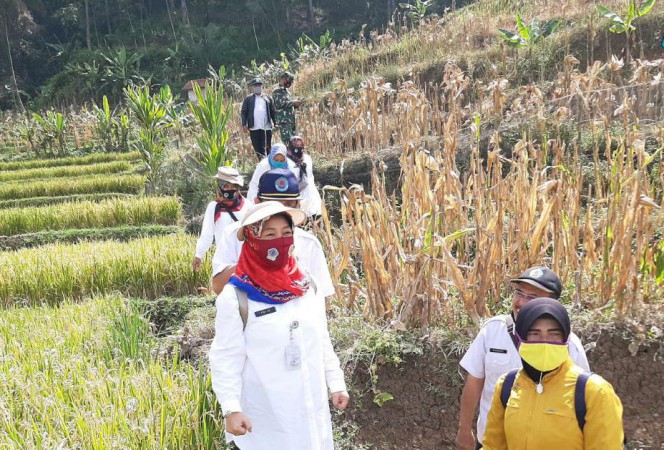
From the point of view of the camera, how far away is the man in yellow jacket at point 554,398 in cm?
162

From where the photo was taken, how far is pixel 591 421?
64.0 inches

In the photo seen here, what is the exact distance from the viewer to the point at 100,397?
2631 millimetres

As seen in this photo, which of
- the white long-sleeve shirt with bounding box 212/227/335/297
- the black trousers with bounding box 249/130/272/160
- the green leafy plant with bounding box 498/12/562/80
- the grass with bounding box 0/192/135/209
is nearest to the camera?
the white long-sleeve shirt with bounding box 212/227/335/297

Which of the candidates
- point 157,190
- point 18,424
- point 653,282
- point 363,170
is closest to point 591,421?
point 653,282

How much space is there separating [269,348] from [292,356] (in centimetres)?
8

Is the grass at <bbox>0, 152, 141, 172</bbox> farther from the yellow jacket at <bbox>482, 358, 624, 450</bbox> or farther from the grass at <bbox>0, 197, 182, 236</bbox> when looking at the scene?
the yellow jacket at <bbox>482, 358, 624, 450</bbox>

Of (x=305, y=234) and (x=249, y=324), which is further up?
(x=305, y=234)

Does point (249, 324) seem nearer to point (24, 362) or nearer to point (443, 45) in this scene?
point (24, 362)

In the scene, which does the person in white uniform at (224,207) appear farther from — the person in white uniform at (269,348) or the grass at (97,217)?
the grass at (97,217)

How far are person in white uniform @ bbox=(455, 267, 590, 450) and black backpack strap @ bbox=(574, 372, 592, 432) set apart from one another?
12.2 inches

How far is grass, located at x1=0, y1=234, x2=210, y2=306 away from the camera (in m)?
5.57

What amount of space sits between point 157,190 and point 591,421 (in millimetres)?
9843

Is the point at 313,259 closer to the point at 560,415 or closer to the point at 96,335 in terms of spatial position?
the point at 560,415

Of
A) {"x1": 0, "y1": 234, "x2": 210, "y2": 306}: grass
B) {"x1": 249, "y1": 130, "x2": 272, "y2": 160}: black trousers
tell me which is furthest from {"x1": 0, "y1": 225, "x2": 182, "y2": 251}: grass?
{"x1": 0, "y1": 234, "x2": 210, "y2": 306}: grass
